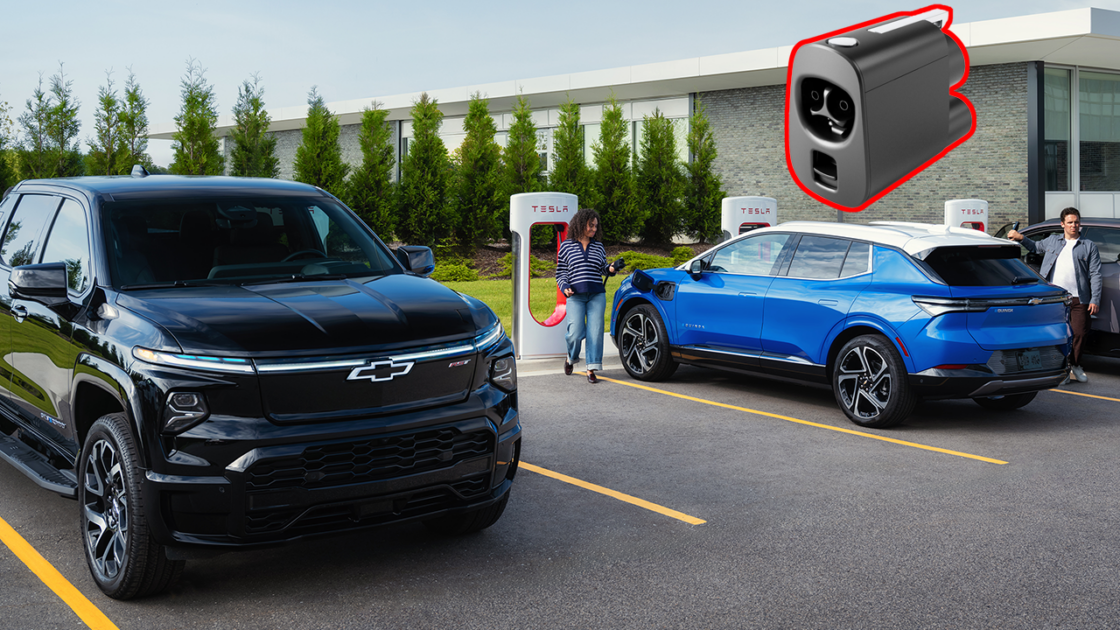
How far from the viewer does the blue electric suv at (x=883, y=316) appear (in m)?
7.17

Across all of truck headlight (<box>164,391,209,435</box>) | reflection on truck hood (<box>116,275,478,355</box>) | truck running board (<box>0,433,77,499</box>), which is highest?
reflection on truck hood (<box>116,275,478,355</box>)

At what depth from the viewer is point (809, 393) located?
9219 mm

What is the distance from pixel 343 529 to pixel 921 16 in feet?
29.4

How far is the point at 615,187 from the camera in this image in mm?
26766

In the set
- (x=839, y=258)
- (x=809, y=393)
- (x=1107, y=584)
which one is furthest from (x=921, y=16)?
(x=1107, y=584)

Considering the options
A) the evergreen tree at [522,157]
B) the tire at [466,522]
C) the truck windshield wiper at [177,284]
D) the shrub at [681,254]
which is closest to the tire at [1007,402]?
the tire at [466,522]

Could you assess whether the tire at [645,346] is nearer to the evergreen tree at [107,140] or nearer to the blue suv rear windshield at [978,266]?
the blue suv rear windshield at [978,266]

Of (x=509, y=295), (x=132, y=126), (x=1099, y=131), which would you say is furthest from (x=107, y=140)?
(x=1099, y=131)

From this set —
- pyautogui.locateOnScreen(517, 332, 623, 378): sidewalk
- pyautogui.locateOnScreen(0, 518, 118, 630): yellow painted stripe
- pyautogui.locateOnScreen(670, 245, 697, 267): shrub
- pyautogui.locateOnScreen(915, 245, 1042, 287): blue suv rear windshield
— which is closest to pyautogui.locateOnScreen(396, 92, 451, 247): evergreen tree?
pyautogui.locateOnScreen(670, 245, 697, 267): shrub

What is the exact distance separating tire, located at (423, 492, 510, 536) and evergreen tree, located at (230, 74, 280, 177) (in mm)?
23420

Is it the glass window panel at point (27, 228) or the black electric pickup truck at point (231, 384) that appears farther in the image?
the glass window panel at point (27, 228)

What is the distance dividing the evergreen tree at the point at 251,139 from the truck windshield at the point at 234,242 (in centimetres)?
2252

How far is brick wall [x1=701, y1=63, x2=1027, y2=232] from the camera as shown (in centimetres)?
2428

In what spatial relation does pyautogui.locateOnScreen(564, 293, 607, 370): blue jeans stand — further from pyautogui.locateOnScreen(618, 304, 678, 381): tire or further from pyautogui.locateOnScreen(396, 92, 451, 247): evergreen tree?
pyautogui.locateOnScreen(396, 92, 451, 247): evergreen tree
